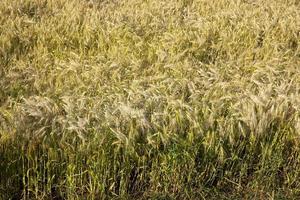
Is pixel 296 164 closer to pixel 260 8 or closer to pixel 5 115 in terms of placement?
pixel 5 115

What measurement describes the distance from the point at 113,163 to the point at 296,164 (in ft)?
4.33

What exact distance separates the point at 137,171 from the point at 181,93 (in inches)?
35.6

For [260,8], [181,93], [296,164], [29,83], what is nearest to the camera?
[296,164]

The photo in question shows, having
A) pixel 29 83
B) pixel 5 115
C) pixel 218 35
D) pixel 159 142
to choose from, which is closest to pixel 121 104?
pixel 159 142

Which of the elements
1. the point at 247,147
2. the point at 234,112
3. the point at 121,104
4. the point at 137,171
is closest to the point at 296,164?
the point at 247,147

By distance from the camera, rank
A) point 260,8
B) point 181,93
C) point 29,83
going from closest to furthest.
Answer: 1. point 181,93
2. point 29,83
3. point 260,8

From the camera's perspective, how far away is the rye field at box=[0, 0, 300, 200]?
2.53 m

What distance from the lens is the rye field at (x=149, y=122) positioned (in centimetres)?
253

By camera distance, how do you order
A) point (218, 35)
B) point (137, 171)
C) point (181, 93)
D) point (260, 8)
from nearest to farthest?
point (137, 171), point (181, 93), point (218, 35), point (260, 8)

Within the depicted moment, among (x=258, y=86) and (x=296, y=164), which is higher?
(x=258, y=86)

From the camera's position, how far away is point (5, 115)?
105 inches

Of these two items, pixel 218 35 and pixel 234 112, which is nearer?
pixel 234 112

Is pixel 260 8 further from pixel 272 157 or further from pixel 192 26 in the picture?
pixel 272 157

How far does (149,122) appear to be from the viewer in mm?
2709
